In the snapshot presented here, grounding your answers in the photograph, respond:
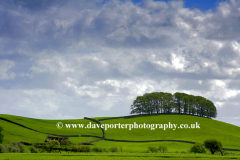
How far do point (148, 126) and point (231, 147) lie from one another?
128ft

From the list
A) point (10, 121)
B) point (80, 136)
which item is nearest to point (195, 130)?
point (80, 136)

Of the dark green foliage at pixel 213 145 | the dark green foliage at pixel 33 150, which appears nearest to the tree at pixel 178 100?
the dark green foliage at pixel 213 145

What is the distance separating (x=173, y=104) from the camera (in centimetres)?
13675

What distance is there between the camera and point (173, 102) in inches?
5438

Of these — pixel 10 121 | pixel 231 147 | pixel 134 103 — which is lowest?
pixel 231 147

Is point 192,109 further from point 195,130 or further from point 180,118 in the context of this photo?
point 195,130

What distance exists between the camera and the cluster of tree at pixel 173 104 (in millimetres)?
137000

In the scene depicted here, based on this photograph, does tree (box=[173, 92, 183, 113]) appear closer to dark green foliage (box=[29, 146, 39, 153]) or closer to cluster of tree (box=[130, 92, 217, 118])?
cluster of tree (box=[130, 92, 217, 118])

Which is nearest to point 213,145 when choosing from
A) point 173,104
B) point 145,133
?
point 145,133

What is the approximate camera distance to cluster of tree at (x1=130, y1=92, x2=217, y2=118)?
449 feet

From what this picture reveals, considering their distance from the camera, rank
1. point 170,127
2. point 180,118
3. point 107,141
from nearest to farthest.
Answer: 1. point 107,141
2. point 170,127
3. point 180,118

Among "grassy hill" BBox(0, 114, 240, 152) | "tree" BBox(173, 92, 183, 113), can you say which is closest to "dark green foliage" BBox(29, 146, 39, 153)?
"grassy hill" BBox(0, 114, 240, 152)

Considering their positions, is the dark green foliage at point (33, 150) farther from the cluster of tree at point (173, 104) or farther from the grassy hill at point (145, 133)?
the cluster of tree at point (173, 104)

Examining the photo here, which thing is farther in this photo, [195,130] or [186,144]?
[195,130]
